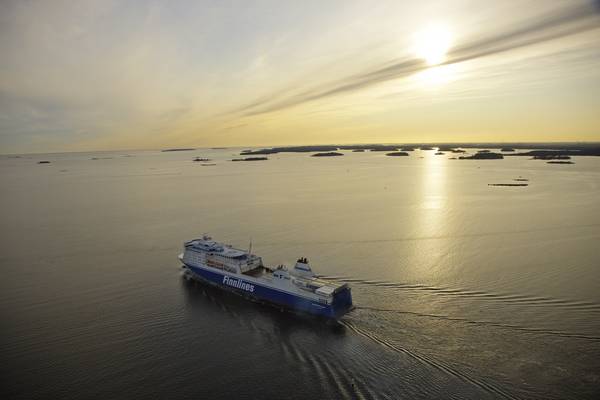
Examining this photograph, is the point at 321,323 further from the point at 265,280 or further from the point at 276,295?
the point at 265,280

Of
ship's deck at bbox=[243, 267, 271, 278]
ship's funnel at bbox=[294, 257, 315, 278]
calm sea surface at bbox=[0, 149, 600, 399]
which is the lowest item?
calm sea surface at bbox=[0, 149, 600, 399]

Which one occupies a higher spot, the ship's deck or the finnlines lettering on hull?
the ship's deck

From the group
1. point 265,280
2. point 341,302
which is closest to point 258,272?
point 265,280

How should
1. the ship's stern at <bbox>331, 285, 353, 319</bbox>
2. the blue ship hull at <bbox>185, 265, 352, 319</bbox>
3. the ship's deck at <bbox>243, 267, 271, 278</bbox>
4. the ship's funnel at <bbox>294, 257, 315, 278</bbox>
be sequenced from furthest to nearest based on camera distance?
the ship's deck at <bbox>243, 267, 271, 278</bbox> → the ship's funnel at <bbox>294, 257, 315, 278</bbox> → the blue ship hull at <bbox>185, 265, 352, 319</bbox> → the ship's stern at <bbox>331, 285, 353, 319</bbox>

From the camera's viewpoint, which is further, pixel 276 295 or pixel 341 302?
pixel 276 295


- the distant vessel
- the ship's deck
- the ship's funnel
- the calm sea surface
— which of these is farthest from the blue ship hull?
the ship's funnel

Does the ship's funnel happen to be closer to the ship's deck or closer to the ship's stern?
the ship's deck

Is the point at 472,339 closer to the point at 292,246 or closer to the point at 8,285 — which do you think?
the point at 292,246
